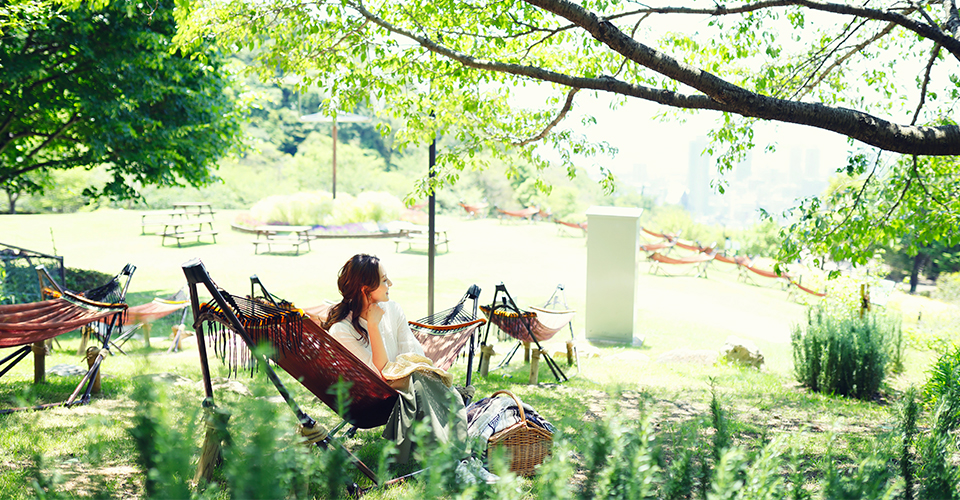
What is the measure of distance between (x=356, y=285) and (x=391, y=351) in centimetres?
31

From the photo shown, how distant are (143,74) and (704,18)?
4563mm

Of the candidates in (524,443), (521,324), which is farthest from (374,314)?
(521,324)

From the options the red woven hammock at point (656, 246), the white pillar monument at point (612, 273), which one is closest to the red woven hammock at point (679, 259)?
the red woven hammock at point (656, 246)

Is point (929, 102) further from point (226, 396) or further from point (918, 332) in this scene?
point (226, 396)

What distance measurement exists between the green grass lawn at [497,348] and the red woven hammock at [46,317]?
0.90ft

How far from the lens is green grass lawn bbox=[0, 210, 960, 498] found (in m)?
2.10

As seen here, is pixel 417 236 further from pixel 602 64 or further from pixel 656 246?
pixel 602 64

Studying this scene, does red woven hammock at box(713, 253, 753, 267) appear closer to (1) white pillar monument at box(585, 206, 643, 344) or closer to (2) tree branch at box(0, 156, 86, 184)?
(1) white pillar monument at box(585, 206, 643, 344)

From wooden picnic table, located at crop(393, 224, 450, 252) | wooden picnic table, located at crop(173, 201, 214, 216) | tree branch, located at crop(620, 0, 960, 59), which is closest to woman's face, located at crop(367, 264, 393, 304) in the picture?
tree branch, located at crop(620, 0, 960, 59)

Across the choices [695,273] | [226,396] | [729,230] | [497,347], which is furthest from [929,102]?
[729,230]

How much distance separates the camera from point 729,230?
1727cm

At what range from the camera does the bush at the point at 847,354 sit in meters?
3.44

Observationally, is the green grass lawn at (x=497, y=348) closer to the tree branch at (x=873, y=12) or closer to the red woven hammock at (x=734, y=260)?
the red woven hammock at (x=734, y=260)

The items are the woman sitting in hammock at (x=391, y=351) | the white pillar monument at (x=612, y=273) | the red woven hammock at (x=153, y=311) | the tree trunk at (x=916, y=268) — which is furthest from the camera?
the tree trunk at (x=916, y=268)
